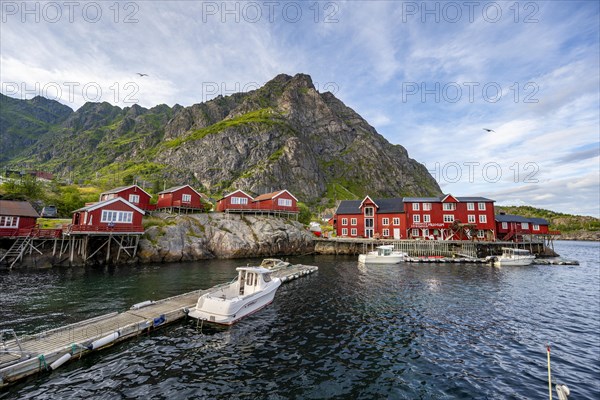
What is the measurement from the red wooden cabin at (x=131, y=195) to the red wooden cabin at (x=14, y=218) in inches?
555

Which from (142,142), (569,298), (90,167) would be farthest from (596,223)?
(90,167)

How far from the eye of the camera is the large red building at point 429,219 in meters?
65.2

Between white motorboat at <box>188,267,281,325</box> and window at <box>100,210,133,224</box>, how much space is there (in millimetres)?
A: 31112

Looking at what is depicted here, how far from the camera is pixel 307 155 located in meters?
181

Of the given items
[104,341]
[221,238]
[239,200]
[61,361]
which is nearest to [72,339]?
[104,341]

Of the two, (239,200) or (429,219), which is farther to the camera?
(429,219)

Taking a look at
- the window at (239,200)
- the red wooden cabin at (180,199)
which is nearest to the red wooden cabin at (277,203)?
the window at (239,200)

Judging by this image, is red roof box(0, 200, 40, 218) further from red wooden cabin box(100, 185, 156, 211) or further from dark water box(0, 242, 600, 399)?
dark water box(0, 242, 600, 399)

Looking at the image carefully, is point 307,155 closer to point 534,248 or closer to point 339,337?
point 534,248

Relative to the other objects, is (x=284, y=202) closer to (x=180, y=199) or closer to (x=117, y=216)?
(x=180, y=199)

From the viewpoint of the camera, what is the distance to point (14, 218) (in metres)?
40.7

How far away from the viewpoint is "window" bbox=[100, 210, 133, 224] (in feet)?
143

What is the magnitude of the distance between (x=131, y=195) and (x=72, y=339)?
51.2 metres

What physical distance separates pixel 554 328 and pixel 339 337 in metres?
16.5
